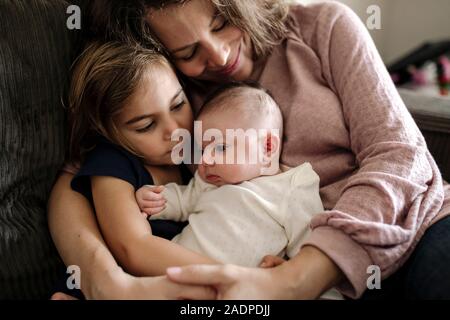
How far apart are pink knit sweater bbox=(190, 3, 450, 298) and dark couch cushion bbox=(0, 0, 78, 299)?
51cm

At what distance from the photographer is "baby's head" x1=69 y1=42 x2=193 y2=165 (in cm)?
101

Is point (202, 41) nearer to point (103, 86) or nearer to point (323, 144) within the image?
point (103, 86)

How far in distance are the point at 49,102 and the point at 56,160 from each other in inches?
5.0

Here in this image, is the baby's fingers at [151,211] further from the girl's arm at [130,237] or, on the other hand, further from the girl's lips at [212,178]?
the girl's lips at [212,178]

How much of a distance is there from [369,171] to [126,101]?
1.78ft

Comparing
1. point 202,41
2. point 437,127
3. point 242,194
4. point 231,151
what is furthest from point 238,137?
point 437,127

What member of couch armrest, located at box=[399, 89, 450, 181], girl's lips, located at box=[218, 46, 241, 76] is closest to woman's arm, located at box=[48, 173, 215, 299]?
girl's lips, located at box=[218, 46, 241, 76]

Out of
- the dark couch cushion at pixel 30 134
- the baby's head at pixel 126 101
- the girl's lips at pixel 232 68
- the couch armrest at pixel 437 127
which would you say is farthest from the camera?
the couch armrest at pixel 437 127

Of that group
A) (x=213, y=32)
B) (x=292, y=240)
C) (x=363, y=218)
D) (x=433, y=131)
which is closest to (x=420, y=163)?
(x=363, y=218)

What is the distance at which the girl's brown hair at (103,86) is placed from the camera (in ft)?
3.32

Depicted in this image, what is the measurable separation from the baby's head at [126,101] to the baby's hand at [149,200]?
10cm

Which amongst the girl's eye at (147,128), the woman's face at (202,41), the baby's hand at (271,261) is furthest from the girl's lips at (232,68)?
the baby's hand at (271,261)

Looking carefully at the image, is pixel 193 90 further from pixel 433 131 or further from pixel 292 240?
pixel 433 131

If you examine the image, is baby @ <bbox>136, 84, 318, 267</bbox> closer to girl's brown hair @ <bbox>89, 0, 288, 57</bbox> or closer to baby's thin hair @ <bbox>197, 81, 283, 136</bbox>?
baby's thin hair @ <bbox>197, 81, 283, 136</bbox>
